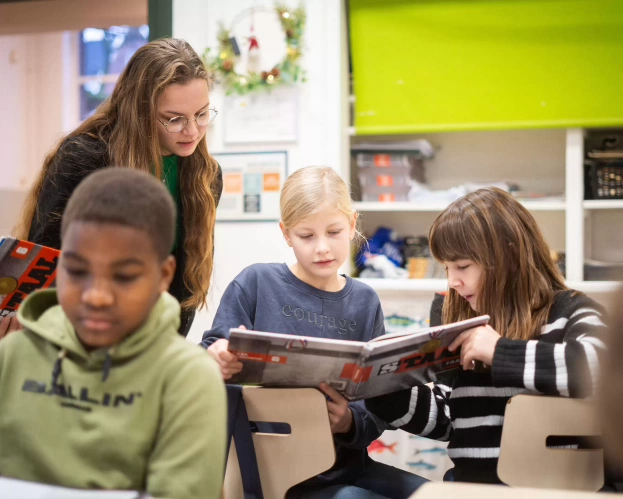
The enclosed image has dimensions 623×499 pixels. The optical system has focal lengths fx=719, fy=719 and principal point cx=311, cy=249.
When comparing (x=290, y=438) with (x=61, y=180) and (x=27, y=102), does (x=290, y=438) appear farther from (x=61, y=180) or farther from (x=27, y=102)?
(x=27, y=102)

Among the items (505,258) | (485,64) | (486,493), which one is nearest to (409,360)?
(505,258)

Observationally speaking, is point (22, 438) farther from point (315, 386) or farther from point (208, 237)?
point (208, 237)

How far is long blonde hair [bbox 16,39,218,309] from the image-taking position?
1.79 metres

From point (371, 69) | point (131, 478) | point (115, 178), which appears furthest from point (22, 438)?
point (371, 69)

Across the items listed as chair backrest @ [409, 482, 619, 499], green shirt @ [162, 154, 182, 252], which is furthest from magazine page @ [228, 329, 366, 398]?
green shirt @ [162, 154, 182, 252]

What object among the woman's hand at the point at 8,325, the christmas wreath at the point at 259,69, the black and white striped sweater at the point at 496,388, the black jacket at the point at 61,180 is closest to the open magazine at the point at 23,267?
the woman's hand at the point at 8,325

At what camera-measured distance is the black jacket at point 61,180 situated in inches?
67.5

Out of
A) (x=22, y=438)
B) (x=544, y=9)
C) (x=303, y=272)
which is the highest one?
(x=544, y=9)

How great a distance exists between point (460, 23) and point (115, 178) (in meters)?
2.69

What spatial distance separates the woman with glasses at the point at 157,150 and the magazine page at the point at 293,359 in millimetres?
610

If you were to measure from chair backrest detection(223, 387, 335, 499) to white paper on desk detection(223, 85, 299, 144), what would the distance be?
2124mm

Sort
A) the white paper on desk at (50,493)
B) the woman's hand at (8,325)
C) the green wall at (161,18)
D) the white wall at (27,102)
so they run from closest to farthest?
the white paper on desk at (50,493), the woman's hand at (8,325), the green wall at (161,18), the white wall at (27,102)

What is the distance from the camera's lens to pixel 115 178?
1.00m

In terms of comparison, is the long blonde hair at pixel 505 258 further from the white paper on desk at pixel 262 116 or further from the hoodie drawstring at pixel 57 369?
the white paper on desk at pixel 262 116
